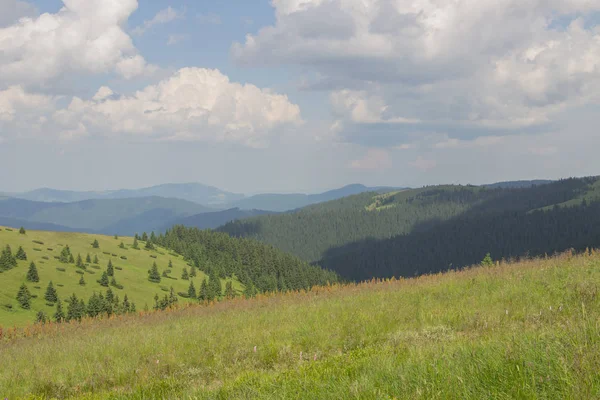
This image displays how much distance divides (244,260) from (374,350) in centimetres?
14280

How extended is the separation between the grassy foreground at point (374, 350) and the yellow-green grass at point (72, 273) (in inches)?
1523

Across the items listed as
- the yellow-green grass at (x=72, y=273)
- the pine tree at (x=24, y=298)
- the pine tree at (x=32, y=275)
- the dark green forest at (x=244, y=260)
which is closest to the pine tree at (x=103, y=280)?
the yellow-green grass at (x=72, y=273)

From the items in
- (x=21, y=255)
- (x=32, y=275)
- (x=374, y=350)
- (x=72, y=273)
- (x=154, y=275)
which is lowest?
(x=154, y=275)

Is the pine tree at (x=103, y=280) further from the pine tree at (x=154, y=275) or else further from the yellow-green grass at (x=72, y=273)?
the pine tree at (x=154, y=275)

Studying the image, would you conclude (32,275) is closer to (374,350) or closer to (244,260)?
(374,350)

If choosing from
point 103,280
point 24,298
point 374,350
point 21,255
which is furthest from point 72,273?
point 374,350

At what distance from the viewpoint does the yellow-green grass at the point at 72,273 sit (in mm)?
48500

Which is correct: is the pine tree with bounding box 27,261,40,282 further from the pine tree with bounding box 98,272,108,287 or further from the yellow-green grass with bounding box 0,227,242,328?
the pine tree with bounding box 98,272,108,287

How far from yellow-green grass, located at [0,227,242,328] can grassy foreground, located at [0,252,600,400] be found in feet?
127

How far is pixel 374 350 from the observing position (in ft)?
22.5

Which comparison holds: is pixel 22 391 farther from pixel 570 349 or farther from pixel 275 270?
pixel 275 270

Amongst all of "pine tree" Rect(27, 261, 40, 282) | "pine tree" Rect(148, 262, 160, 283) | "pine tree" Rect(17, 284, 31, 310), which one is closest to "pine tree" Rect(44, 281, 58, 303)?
"pine tree" Rect(17, 284, 31, 310)

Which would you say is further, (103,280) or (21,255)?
(103,280)

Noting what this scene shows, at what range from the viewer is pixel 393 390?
419 centimetres
